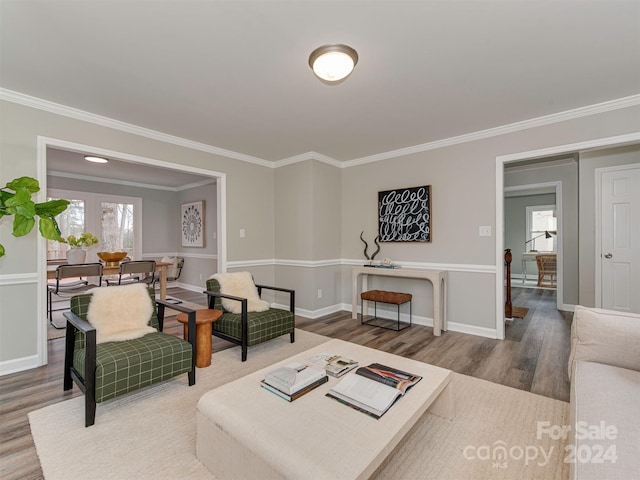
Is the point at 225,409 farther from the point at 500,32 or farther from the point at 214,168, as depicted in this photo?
the point at 214,168

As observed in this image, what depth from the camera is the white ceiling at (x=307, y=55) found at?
5.76 feet

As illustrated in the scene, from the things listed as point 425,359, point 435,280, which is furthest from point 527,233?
point 425,359

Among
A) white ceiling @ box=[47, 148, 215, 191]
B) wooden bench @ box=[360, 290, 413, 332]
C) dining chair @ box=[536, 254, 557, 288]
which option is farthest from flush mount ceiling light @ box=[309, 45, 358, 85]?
dining chair @ box=[536, 254, 557, 288]

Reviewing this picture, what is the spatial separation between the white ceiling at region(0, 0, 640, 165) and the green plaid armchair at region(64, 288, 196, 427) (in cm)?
180

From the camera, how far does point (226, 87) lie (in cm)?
259

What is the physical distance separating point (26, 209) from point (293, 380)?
237cm

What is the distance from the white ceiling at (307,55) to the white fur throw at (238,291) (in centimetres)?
172

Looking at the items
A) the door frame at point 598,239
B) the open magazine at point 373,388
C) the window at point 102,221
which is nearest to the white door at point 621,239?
the door frame at point 598,239

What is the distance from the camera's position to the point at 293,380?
167 centimetres

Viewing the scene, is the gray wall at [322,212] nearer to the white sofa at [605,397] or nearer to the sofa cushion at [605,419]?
Result: the white sofa at [605,397]

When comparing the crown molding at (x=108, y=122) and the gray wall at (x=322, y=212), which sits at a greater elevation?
the crown molding at (x=108, y=122)

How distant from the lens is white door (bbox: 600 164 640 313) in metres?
3.90

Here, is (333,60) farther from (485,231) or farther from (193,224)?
(193,224)

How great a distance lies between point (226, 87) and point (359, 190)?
269 centimetres
